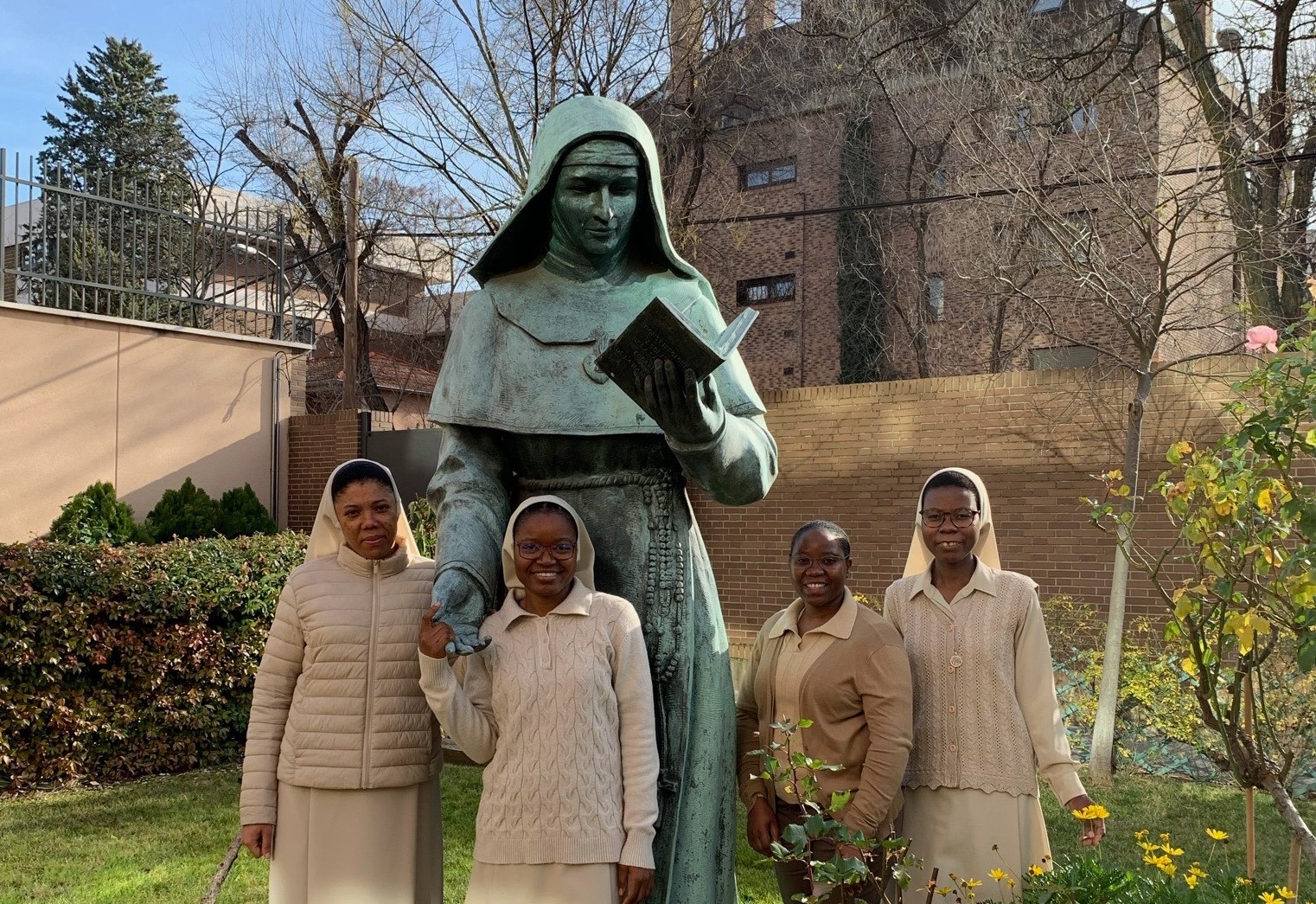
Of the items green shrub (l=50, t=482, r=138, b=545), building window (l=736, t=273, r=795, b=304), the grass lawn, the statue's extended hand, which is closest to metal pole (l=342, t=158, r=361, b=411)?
green shrub (l=50, t=482, r=138, b=545)

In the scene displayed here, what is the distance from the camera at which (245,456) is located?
50.1 ft

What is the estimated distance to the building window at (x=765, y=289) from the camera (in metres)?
24.1

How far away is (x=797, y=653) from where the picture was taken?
3242mm

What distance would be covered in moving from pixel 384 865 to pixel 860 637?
148cm

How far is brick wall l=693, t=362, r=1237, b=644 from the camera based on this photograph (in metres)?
10.8

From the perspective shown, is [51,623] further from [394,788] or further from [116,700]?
[394,788]

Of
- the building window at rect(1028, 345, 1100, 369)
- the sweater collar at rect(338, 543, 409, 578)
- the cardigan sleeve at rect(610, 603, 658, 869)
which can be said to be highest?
the building window at rect(1028, 345, 1100, 369)

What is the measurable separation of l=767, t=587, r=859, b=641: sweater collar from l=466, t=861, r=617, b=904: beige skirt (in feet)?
3.30

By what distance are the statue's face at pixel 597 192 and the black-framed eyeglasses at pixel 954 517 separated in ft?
4.54

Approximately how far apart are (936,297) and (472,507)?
1907 centimetres

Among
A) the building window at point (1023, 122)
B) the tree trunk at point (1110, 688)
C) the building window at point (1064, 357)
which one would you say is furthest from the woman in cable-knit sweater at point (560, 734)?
the building window at point (1064, 357)

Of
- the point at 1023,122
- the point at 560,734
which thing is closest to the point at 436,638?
the point at 560,734

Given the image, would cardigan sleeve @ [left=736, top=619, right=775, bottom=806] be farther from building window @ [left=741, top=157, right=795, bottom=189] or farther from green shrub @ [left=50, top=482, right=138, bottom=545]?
building window @ [left=741, top=157, right=795, bottom=189]

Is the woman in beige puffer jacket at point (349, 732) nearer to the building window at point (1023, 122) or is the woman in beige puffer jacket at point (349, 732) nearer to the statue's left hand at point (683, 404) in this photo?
the statue's left hand at point (683, 404)
